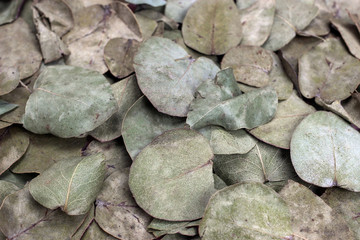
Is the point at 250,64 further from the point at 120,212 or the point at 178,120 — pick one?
the point at 120,212

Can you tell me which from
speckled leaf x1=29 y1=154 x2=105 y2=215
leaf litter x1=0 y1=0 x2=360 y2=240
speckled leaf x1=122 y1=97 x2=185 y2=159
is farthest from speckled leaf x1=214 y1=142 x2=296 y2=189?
speckled leaf x1=29 y1=154 x2=105 y2=215

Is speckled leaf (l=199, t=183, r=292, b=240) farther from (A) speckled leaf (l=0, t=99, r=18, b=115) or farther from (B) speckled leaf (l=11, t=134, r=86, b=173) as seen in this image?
(A) speckled leaf (l=0, t=99, r=18, b=115)

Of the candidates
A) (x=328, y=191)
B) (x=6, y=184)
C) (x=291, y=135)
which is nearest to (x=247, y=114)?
(x=291, y=135)

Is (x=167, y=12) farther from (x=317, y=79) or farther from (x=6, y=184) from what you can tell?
(x=6, y=184)

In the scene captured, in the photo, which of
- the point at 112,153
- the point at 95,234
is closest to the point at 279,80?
the point at 112,153

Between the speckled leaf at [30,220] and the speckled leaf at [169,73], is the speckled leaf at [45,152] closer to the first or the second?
the speckled leaf at [30,220]

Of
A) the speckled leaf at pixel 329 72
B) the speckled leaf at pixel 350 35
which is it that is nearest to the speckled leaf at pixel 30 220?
the speckled leaf at pixel 329 72
